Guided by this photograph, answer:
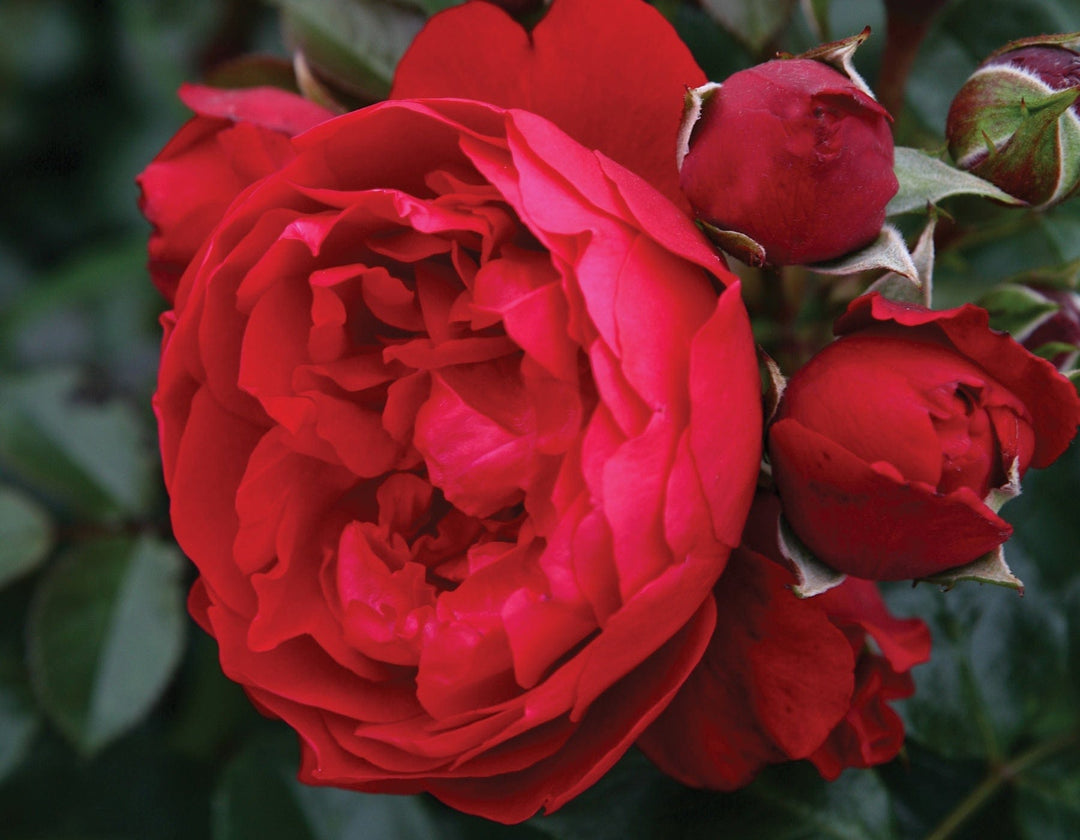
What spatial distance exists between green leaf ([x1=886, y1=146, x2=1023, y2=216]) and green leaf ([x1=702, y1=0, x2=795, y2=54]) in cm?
22

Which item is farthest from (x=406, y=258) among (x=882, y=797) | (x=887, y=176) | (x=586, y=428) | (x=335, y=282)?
(x=882, y=797)

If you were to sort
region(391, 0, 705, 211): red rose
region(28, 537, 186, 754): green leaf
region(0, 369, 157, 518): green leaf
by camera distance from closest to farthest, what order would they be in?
1. region(391, 0, 705, 211): red rose
2. region(28, 537, 186, 754): green leaf
3. region(0, 369, 157, 518): green leaf

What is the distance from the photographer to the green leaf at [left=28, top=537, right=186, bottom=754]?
1.02 metres

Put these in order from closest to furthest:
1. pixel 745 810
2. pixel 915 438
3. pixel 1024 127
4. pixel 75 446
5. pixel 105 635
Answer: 1. pixel 915 438
2. pixel 1024 127
3. pixel 745 810
4. pixel 105 635
5. pixel 75 446

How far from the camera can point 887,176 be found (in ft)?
1.82

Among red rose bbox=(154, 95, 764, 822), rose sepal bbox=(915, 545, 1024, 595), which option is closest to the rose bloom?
red rose bbox=(154, 95, 764, 822)

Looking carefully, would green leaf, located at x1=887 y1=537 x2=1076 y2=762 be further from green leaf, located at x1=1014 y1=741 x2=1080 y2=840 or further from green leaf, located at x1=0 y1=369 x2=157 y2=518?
→ green leaf, located at x1=0 y1=369 x2=157 y2=518

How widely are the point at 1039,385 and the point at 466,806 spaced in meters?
0.37

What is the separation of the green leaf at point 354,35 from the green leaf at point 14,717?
0.73m

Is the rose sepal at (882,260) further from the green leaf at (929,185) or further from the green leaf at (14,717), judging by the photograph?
the green leaf at (14,717)

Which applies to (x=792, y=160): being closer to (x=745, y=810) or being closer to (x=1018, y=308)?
(x=1018, y=308)

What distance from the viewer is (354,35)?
86 cm

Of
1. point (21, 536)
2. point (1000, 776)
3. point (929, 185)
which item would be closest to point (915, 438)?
point (929, 185)

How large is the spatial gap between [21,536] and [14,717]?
190 mm
